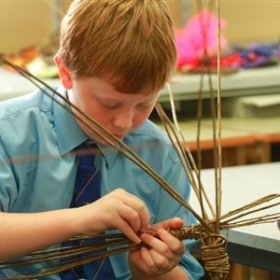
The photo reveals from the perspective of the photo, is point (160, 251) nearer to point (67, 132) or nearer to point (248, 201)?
point (67, 132)

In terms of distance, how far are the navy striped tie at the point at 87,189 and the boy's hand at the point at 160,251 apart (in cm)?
14

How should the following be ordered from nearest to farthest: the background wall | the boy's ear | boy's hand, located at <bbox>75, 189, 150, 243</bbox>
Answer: boy's hand, located at <bbox>75, 189, 150, 243</bbox> → the boy's ear → the background wall

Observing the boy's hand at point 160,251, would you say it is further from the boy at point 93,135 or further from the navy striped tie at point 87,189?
the navy striped tie at point 87,189

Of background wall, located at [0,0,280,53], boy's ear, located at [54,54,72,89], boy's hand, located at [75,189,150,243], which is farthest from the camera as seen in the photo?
background wall, located at [0,0,280,53]

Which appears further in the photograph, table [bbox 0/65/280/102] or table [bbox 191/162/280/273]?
table [bbox 0/65/280/102]

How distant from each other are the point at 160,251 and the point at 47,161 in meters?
0.27

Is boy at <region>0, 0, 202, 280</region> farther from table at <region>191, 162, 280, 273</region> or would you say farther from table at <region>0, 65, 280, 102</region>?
table at <region>0, 65, 280, 102</region>

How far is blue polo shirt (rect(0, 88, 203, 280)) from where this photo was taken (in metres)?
1.09

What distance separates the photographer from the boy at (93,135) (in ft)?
3.22

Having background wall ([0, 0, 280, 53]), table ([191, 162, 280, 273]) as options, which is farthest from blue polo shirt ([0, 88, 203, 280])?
background wall ([0, 0, 280, 53])

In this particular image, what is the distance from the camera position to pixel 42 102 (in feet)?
3.82

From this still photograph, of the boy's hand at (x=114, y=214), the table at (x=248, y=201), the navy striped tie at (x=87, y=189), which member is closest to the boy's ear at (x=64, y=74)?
the navy striped tie at (x=87, y=189)

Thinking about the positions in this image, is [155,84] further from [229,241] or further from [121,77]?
[229,241]

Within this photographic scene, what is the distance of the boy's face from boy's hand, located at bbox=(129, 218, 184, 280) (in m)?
0.17
